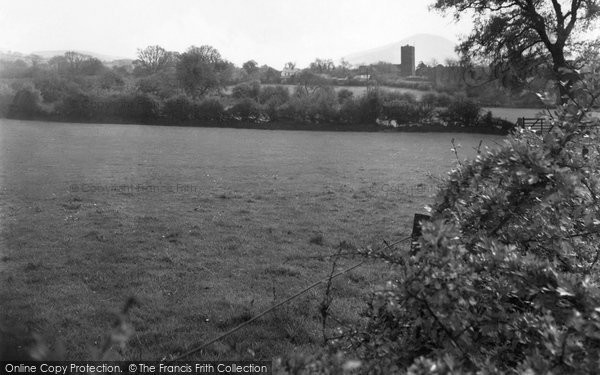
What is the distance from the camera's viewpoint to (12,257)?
16.8 ft

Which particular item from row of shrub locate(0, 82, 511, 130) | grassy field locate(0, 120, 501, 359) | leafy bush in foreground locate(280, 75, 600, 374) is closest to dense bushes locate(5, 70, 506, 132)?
row of shrub locate(0, 82, 511, 130)

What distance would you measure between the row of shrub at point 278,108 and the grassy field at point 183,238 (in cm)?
265

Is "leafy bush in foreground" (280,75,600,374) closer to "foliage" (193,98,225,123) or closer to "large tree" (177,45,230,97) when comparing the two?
"large tree" (177,45,230,97)

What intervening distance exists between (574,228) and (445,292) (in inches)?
60.2

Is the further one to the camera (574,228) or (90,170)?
(90,170)

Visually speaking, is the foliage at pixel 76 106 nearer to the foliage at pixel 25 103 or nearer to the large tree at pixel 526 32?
the foliage at pixel 25 103

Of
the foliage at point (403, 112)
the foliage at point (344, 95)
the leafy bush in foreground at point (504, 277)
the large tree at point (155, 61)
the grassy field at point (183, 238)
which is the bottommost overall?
the grassy field at point (183, 238)

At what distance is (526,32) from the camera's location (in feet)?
59.6

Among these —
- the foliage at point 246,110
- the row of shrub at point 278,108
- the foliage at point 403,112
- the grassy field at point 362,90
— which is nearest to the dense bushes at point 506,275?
the row of shrub at point 278,108

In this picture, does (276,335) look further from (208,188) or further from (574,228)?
(208,188)

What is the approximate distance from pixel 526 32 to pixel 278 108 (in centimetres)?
1166

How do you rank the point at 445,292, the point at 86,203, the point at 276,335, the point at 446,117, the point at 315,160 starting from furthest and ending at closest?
1. the point at 446,117
2. the point at 315,160
3. the point at 86,203
4. the point at 276,335
5. the point at 445,292

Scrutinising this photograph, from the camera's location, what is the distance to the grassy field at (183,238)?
12.1 feet

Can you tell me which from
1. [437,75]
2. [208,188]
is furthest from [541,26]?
[208,188]
